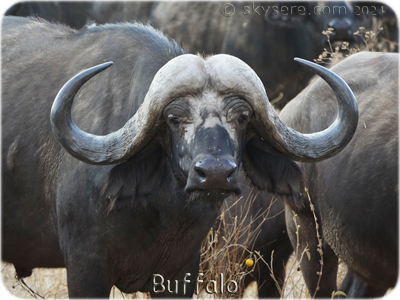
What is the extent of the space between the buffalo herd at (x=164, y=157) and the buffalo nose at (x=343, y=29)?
2.88 metres

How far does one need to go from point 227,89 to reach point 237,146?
0.29m

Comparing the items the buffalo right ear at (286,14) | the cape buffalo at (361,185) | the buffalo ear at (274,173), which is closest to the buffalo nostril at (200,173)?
the buffalo ear at (274,173)

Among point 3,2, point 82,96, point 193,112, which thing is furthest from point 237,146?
point 3,2

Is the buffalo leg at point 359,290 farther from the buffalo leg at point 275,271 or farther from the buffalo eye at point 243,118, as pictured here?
the buffalo eye at point 243,118

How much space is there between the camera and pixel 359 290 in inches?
205

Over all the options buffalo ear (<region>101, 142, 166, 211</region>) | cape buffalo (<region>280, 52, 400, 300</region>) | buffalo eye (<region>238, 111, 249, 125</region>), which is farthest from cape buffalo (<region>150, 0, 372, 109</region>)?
buffalo eye (<region>238, 111, 249, 125</region>)

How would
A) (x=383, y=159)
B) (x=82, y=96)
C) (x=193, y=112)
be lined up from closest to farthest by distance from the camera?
(x=193, y=112) → (x=82, y=96) → (x=383, y=159)

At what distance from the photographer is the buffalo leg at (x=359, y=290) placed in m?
5.19

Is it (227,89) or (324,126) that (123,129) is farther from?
(324,126)

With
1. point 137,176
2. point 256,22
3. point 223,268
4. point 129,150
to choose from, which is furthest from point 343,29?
point 129,150

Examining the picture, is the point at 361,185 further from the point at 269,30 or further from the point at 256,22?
the point at 256,22

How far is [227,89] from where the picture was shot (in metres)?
3.49

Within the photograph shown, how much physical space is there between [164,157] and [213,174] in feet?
2.20

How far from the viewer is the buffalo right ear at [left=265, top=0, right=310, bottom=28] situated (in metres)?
8.51
